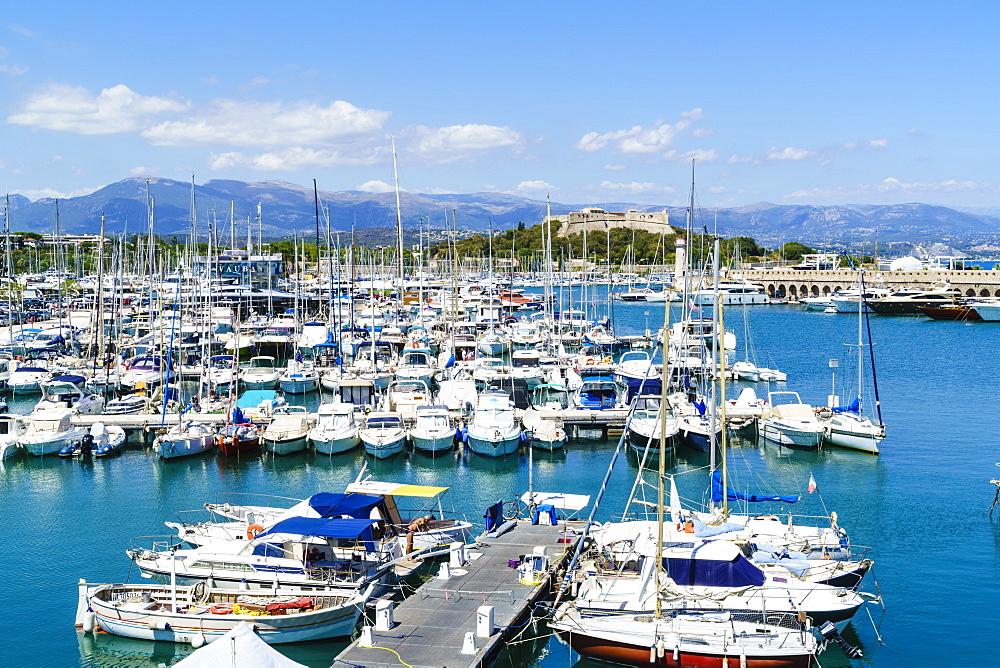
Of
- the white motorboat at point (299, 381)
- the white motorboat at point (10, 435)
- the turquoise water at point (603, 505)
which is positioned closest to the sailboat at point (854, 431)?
the turquoise water at point (603, 505)

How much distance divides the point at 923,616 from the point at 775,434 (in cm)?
1760

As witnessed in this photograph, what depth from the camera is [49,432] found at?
129ft

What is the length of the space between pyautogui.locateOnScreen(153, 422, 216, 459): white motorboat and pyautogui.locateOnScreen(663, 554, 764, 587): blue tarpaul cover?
24.4 meters

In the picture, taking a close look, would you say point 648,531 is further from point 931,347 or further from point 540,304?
point 540,304

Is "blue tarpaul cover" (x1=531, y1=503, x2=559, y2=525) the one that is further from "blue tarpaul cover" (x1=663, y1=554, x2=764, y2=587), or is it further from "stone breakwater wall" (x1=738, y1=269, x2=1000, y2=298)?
"stone breakwater wall" (x1=738, y1=269, x2=1000, y2=298)

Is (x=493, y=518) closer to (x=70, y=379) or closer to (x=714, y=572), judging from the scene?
(x=714, y=572)

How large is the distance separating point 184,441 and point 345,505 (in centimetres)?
1715

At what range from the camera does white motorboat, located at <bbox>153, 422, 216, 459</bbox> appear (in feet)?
124

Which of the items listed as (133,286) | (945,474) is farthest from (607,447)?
(133,286)

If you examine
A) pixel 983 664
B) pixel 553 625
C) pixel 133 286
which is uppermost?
pixel 133 286

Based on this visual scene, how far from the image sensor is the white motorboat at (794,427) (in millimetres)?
39188

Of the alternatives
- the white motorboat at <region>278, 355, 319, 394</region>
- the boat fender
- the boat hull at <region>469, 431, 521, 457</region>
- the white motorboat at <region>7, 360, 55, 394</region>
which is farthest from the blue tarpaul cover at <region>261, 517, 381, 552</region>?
the white motorboat at <region>7, 360, 55, 394</region>

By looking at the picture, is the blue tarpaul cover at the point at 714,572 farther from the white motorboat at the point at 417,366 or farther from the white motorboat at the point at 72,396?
the white motorboat at the point at 72,396

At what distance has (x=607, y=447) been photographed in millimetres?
40438
